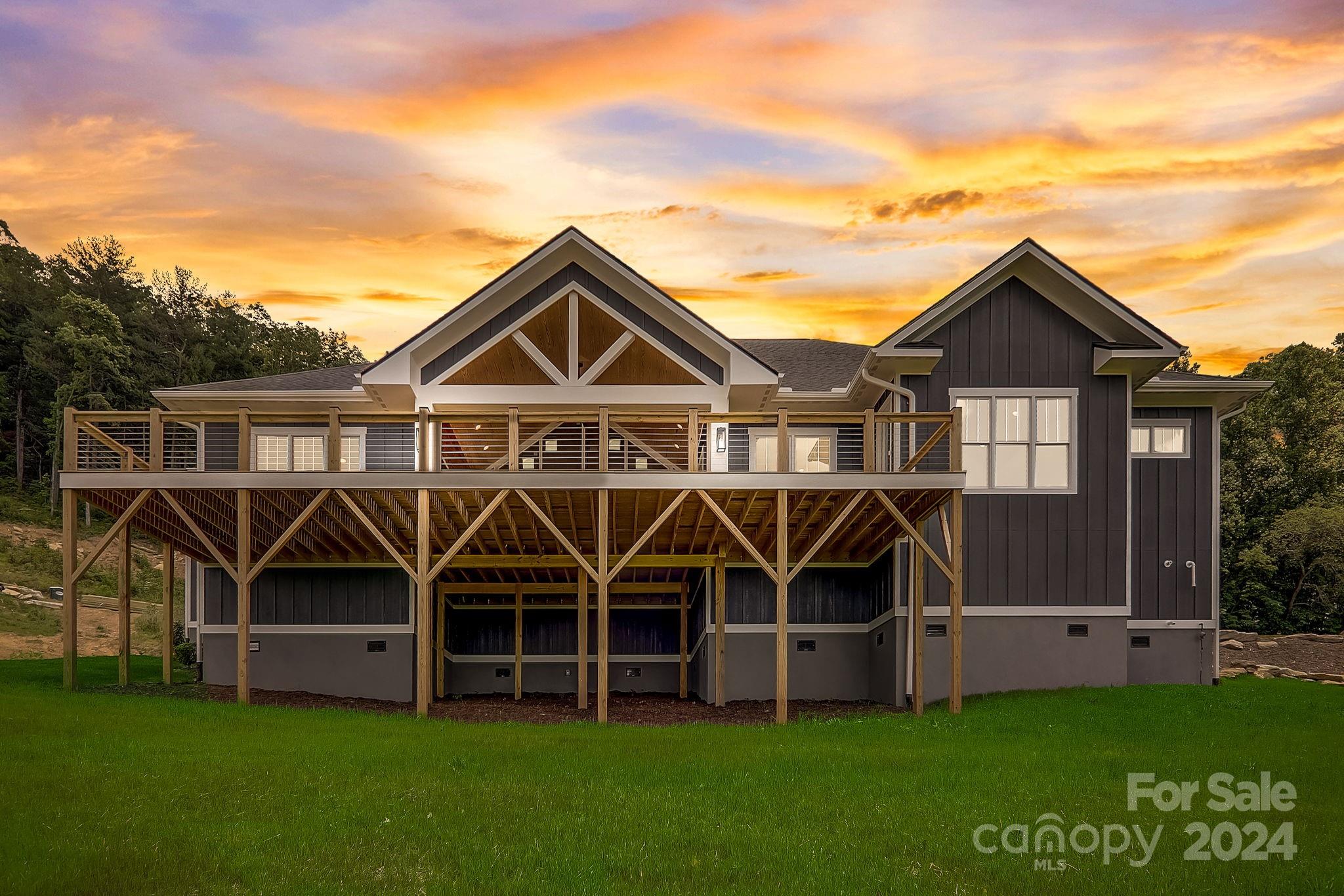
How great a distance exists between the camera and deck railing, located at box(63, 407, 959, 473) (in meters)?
15.9

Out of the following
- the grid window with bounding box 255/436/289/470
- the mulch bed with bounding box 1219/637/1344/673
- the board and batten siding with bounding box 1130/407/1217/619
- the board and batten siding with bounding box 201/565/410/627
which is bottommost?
the mulch bed with bounding box 1219/637/1344/673

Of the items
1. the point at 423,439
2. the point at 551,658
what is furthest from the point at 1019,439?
the point at 551,658

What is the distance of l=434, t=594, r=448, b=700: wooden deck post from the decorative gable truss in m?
5.47

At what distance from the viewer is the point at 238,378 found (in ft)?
202

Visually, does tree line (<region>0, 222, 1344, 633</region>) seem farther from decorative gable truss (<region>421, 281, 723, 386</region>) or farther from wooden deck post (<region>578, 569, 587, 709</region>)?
wooden deck post (<region>578, 569, 587, 709</region>)

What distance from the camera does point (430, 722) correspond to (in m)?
14.5

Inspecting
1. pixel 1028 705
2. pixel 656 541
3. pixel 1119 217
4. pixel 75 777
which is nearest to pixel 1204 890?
pixel 1028 705

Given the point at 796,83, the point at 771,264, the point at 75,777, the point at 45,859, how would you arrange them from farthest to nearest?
the point at 771,264 < the point at 796,83 < the point at 75,777 < the point at 45,859

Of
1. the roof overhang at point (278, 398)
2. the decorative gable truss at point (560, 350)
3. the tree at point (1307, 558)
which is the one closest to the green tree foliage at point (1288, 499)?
the tree at point (1307, 558)

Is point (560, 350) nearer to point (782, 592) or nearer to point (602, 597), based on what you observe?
point (602, 597)

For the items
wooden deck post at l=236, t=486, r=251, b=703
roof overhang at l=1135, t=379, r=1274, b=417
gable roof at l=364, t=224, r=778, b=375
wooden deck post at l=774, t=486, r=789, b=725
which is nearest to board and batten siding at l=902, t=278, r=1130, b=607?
roof overhang at l=1135, t=379, r=1274, b=417

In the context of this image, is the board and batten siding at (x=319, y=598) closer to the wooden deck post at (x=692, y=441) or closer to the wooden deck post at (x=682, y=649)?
the wooden deck post at (x=682, y=649)

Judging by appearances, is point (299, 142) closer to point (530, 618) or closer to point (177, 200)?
point (177, 200)

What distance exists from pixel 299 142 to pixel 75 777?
19.5 meters
